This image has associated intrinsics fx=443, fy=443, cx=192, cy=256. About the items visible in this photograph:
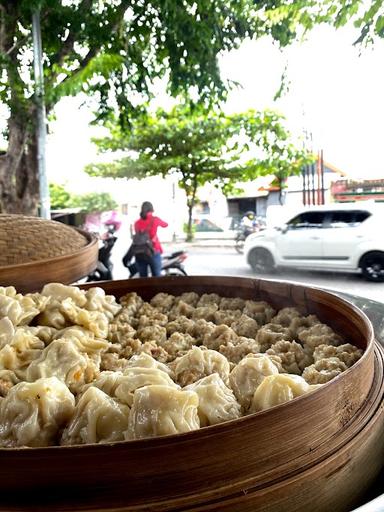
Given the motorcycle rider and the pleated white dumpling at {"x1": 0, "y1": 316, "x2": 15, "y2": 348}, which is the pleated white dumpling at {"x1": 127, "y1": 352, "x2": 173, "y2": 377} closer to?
the pleated white dumpling at {"x1": 0, "y1": 316, "x2": 15, "y2": 348}

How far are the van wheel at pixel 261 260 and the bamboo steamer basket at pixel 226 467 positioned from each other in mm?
6053

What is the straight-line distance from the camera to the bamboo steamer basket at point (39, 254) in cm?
170

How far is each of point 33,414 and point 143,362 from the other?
1.03 feet

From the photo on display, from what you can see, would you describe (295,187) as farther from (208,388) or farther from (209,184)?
(208,388)

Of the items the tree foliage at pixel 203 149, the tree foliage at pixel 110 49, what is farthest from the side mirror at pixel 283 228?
the tree foliage at pixel 203 149

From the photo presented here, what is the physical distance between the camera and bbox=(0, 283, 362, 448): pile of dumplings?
815 millimetres

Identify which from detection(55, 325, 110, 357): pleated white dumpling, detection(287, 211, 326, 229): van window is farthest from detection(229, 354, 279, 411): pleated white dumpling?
detection(287, 211, 326, 229): van window

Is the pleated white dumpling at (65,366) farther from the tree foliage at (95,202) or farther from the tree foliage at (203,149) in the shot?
the tree foliage at (95,202)

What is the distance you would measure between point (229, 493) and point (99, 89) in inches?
170

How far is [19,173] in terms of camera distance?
4480 millimetres

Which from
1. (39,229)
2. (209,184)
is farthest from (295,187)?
(39,229)

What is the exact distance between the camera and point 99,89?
14.4ft

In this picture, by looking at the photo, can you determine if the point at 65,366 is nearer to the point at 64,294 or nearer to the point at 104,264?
the point at 64,294

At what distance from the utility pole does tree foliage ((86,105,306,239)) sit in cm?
525
